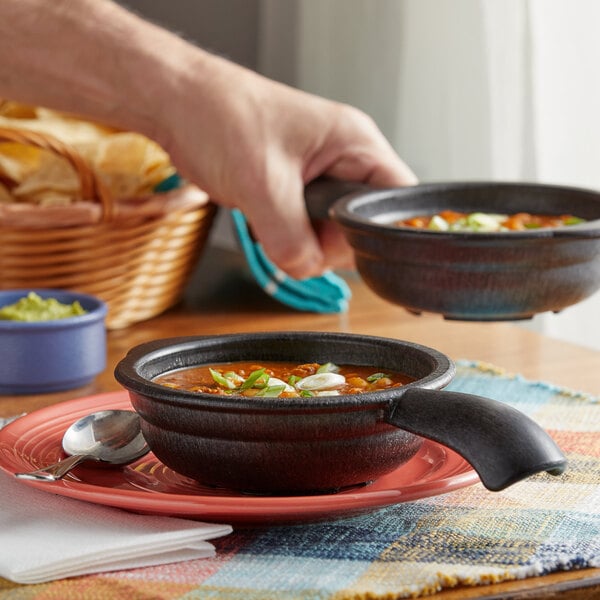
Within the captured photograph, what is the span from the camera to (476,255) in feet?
4.35

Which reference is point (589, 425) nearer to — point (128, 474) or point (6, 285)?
point (128, 474)

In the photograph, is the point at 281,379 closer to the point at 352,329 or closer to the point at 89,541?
the point at 89,541

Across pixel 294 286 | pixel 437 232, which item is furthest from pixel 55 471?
pixel 294 286

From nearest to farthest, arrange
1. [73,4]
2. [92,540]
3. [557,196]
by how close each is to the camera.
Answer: [92,540]
[557,196]
[73,4]

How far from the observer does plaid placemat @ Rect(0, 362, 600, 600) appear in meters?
0.85

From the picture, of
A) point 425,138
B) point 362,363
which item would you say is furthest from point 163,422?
point 425,138

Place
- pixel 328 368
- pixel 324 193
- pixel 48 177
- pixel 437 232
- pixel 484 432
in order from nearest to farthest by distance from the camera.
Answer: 1. pixel 484 432
2. pixel 328 368
3. pixel 437 232
4. pixel 324 193
5. pixel 48 177

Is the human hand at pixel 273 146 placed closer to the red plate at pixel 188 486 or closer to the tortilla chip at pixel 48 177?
the tortilla chip at pixel 48 177

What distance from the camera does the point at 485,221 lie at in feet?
4.93

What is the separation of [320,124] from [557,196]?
0.40 metres

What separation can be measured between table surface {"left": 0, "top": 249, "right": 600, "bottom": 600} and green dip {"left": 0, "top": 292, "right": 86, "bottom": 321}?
4.2 inches

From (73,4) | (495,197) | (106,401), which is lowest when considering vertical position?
(106,401)

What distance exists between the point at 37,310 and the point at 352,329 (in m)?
0.56

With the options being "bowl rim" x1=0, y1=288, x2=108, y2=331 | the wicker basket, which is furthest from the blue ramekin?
the wicker basket
